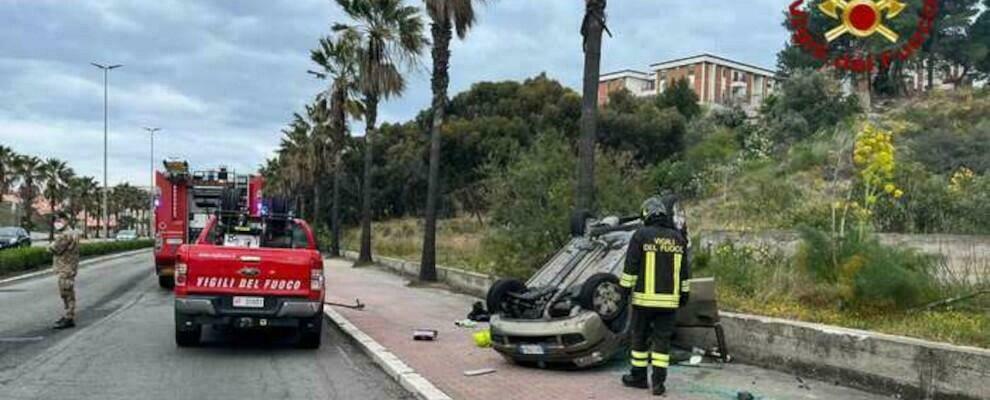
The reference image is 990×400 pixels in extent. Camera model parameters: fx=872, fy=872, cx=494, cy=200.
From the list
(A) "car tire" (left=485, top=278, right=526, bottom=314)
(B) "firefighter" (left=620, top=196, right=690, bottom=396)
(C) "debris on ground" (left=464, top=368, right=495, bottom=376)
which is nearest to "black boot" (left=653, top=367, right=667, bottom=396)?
(B) "firefighter" (left=620, top=196, right=690, bottom=396)

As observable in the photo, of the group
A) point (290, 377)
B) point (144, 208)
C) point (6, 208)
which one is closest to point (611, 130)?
point (290, 377)

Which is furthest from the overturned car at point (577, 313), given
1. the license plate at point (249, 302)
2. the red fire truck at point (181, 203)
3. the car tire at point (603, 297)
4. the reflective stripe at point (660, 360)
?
the red fire truck at point (181, 203)

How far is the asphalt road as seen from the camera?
27.9 feet

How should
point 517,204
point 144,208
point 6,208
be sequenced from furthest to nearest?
point 144,208
point 6,208
point 517,204

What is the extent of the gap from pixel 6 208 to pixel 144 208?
39802 millimetres

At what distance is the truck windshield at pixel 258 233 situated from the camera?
42.4 feet

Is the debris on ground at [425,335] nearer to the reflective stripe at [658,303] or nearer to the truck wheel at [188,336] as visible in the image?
the truck wheel at [188,336]

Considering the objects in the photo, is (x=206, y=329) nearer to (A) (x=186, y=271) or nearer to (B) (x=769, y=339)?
(A) (x=186, y=271)

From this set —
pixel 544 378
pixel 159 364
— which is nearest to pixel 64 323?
pixel 159 364

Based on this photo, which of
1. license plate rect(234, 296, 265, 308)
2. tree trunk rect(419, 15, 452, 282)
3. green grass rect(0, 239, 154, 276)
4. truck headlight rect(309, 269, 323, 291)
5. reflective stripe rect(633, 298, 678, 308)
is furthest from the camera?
green grass rect(0, 239, 154, 276)

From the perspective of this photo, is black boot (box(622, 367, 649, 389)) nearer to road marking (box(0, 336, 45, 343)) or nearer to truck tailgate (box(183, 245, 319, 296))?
truck tailgate (box(183, 245, 319, 296))

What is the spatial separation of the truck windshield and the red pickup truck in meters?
1.72

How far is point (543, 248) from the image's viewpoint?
1606 cm

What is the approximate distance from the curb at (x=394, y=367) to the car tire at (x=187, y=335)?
210cm
